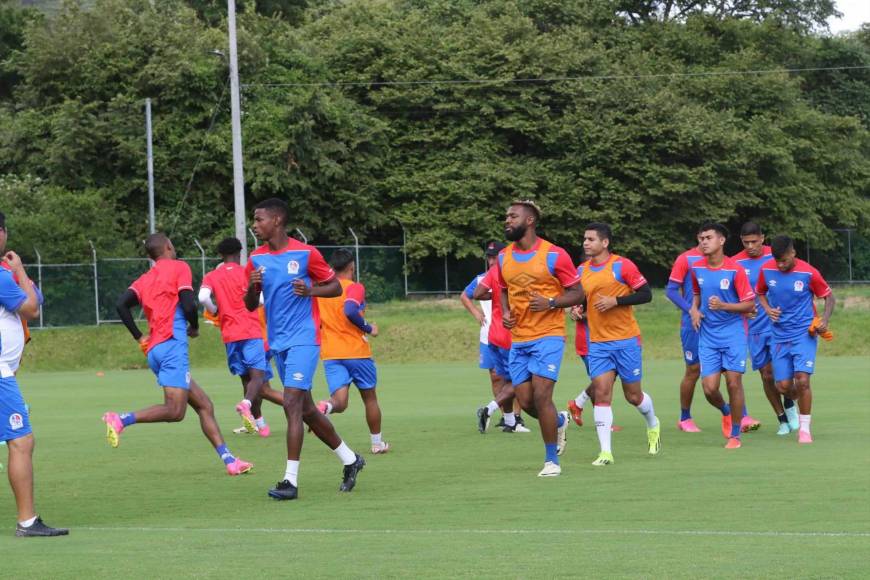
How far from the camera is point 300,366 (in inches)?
444

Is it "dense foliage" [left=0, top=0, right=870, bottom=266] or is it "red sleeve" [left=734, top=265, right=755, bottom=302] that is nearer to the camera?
"red sleeve" [left=734, top=265, right=755, bottom=302]

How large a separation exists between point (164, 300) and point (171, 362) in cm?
59

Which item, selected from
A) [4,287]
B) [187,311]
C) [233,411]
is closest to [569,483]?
[187,311]

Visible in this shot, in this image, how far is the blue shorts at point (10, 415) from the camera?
924 centimetres

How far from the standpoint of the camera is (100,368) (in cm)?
3675

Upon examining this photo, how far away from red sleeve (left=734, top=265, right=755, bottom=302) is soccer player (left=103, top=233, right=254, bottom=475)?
5.56 m

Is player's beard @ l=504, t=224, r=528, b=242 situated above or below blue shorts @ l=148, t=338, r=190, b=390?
above

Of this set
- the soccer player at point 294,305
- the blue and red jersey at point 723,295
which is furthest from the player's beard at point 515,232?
the blue and red jersey at point 723,295

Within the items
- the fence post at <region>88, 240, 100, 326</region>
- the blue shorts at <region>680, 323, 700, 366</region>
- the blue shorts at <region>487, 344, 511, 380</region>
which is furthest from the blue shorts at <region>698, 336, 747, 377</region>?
the fence post at <region>88, 240, 100, 326</region>

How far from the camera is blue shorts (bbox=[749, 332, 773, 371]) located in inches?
630

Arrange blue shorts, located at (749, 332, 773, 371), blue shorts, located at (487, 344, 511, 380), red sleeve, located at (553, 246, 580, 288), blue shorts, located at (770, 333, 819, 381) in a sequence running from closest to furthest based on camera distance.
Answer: red sleeve, located at (553, 246, 580, 288) → blue shorts, located at (770, 333, 819, 381) → blue shorts, located at (749, 332, 773, 371) → blue shorts, located at (487, 344, 511, 380)

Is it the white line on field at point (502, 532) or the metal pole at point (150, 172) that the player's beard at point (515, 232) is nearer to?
the white line on field at point (502, 532)

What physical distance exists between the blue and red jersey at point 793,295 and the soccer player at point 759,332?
1.60 feet

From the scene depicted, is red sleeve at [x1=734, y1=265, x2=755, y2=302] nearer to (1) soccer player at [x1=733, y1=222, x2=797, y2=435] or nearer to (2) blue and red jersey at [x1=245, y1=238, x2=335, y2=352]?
(1) soccer player at [x1=733, y1=222, x2=797, y2=435]
